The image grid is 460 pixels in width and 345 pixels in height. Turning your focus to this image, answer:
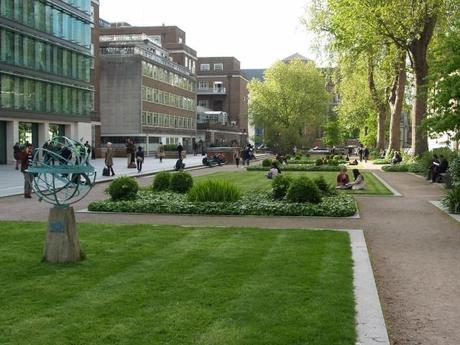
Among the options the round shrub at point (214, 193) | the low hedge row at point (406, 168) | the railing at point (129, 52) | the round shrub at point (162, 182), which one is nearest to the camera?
the round shrub at point (214, 193)

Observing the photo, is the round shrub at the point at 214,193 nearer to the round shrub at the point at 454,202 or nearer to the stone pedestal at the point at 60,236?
the round shrub at the point at 454,202

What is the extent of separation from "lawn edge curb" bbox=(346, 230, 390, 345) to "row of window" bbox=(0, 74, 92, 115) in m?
36.4

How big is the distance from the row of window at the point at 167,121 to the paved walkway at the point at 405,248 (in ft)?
165

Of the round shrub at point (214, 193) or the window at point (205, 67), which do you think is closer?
the round shrub at point (214, 193)

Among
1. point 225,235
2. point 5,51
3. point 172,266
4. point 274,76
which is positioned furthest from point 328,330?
point 274,76

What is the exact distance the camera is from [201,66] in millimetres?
123562

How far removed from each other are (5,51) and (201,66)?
84.5 metres

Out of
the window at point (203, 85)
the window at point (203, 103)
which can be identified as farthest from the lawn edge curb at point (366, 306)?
the window at point (203, 85)

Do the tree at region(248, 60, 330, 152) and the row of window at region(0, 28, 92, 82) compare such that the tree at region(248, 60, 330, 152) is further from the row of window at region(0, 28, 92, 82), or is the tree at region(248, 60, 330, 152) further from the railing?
the row of window at region(0, 28, 92, 82)

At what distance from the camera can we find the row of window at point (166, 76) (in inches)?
2756

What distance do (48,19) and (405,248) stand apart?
4166cm

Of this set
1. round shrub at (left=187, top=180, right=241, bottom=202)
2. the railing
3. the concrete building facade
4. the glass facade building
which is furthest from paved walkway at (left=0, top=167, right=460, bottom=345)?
→ the railing

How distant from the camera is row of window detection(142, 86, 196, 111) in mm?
70500

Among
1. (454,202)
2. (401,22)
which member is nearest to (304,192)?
(454,202)
